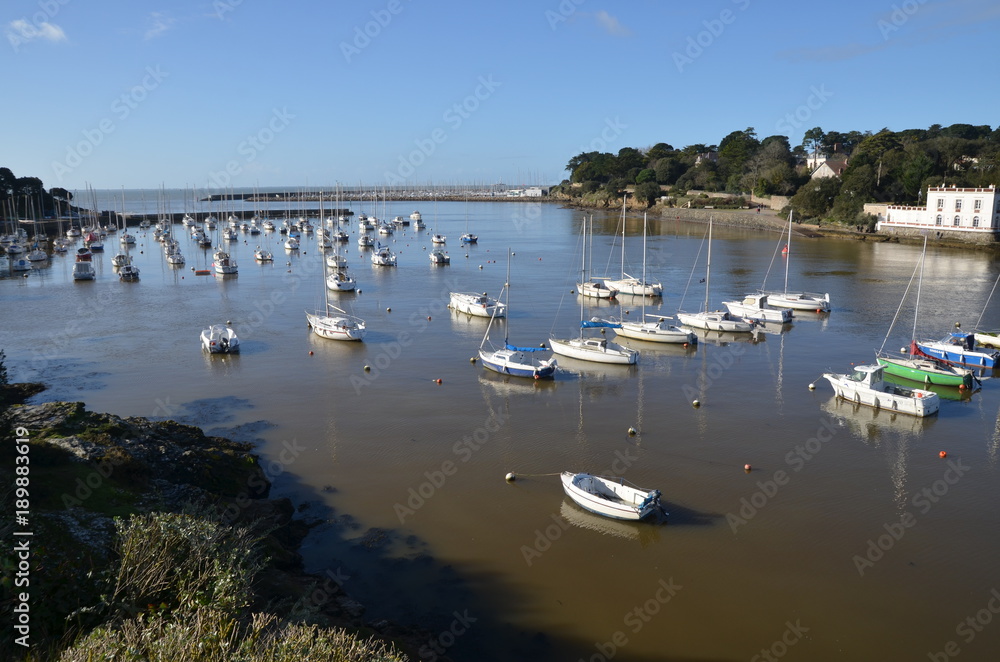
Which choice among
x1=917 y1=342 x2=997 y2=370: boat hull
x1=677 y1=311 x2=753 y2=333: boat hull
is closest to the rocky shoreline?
x1=677 y1=311 x2=753 y2=333: boat hull

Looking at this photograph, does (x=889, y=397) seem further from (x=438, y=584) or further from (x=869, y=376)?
(x=438, y=584)

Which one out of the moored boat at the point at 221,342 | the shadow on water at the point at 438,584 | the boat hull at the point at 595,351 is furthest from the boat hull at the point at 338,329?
the shadow on water at the point at 438,584

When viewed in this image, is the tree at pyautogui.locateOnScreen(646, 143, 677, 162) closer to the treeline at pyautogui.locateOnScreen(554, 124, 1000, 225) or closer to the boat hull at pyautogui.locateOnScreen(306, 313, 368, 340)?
the treeline at pyautogui.locateOnScreen(554, 124, 1000, 225)

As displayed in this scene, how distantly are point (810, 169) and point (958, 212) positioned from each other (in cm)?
4445

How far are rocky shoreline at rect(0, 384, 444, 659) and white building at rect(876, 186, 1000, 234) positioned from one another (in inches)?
2672

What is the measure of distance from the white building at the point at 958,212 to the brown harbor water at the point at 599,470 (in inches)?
1103

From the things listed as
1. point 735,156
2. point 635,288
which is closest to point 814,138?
point 735,156

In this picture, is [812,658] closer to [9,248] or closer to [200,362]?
[200,362]

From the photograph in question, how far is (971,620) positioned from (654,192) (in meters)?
112

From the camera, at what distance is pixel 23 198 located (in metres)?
91.1

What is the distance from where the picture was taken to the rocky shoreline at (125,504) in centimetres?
862

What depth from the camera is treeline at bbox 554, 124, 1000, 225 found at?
8088 cm

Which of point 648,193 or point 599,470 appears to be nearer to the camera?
point 599,470

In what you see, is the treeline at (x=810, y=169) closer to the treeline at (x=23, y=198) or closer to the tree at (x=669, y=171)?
the tree at (x=669, y=171)
